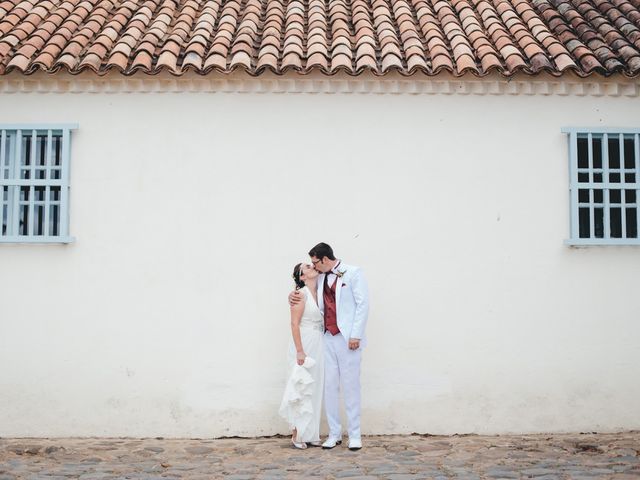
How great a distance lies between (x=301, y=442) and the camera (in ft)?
28.4

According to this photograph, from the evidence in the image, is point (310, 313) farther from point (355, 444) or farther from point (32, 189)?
point (32, 189)

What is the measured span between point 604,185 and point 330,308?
10.4 ft

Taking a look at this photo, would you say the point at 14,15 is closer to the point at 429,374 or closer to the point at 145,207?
the point at 145,207

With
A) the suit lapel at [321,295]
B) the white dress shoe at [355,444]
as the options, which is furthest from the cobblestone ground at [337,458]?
the suit lapel at [321,295]

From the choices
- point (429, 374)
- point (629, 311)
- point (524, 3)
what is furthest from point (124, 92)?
point (629, 311)

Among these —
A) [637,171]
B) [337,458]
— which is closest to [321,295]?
[337,458]

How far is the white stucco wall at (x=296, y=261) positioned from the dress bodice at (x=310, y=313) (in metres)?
0.43

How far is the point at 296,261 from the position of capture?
920 centimetres

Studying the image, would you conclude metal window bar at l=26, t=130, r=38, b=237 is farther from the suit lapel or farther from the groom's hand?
the suit lapel

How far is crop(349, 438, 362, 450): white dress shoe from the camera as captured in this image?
8523 mm

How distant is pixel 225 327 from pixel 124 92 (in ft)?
8.77

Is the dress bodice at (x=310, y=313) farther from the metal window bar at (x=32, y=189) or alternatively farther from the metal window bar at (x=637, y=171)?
the metal window bar at (x=637, y=171)

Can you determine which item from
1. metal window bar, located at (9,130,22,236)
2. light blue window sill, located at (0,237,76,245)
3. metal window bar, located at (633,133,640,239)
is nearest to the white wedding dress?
light blue window sill, located at (0,237,76,245)

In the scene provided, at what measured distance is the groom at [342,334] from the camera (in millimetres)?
8586
